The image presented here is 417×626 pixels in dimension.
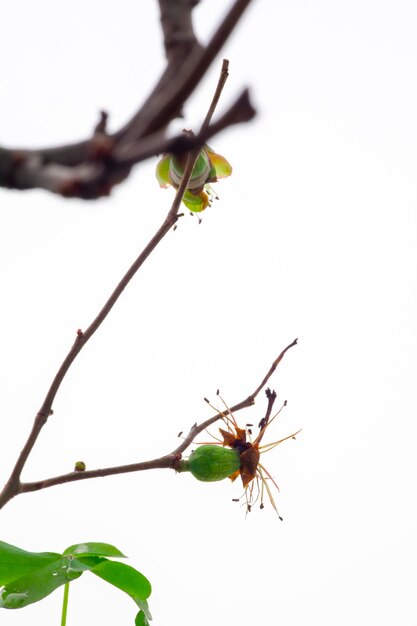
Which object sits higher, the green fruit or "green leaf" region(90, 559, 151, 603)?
the green fruit

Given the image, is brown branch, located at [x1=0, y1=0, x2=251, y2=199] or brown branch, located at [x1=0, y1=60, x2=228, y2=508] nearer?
brown branch, located at [x1=0, y1=0, x2=251, y2=199]

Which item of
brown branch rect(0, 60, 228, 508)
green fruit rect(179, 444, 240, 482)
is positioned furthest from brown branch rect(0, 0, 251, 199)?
green fruit rect(179, 444, 240, 482)

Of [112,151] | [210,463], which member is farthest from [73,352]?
[112,151]

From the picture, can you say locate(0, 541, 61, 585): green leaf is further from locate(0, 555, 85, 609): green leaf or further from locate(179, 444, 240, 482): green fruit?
locate(179, 444, 240, 482): green fruit

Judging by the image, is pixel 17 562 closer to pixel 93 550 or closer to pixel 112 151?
pixel 93 550

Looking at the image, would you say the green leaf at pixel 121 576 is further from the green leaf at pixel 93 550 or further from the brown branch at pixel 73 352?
the brown branch at pixel 73 352

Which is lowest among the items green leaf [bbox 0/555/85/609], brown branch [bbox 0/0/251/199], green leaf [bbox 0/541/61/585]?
brown branch [bbox 0/0/251/199]

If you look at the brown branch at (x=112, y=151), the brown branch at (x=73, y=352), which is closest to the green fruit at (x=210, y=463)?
the brown branch at (x=73, y=352)

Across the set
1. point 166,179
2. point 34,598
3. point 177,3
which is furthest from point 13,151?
point 166,179
